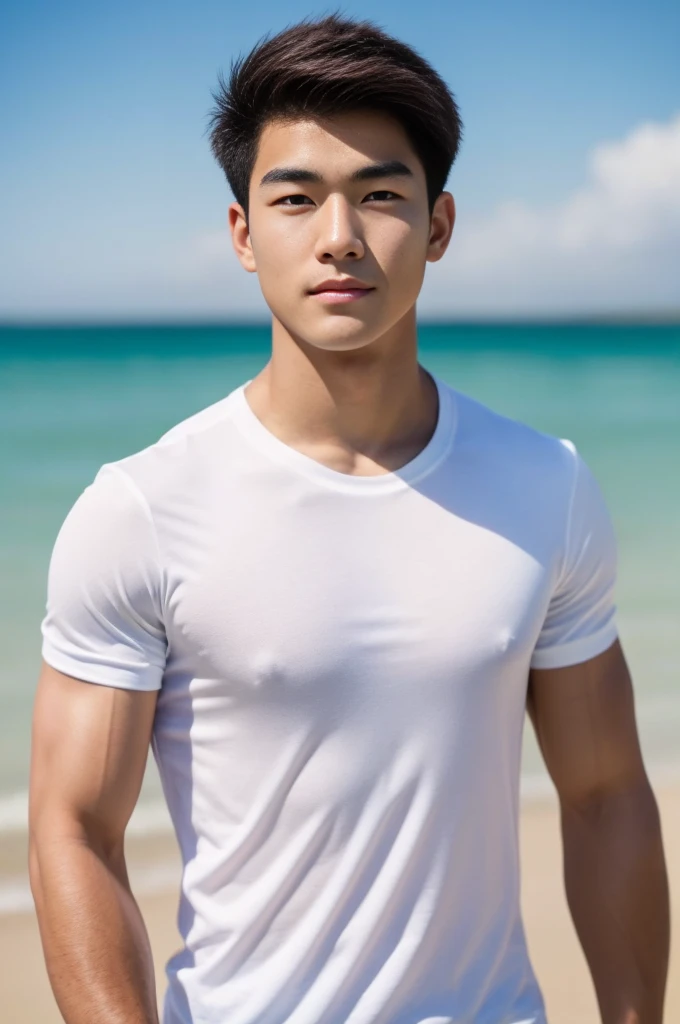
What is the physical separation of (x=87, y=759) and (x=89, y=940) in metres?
0.23

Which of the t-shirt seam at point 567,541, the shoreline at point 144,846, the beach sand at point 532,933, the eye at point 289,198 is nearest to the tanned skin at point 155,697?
the eye at point 289,198

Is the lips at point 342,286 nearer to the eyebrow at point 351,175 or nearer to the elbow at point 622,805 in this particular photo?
the eyebrow at point 351,175

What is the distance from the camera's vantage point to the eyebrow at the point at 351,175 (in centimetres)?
184

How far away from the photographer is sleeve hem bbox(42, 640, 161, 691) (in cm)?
179

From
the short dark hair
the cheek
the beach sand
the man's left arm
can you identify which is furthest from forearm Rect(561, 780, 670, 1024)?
the beach sand

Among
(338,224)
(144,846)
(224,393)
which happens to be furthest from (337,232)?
(224,393)

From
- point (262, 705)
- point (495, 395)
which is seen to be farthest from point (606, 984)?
point (495, 395)

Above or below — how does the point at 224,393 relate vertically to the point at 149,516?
above

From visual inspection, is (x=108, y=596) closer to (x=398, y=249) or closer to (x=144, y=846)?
(x=398, y=249)

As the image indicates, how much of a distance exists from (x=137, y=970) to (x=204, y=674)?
396 millimetres

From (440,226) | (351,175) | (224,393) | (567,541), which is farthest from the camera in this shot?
(224,393)

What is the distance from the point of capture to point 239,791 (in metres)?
1.84

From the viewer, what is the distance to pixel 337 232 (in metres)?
1.81

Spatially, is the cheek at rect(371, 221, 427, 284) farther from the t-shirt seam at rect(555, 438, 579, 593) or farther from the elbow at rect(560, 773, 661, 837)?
the elbow at rect(560, 773, 661, 837)
